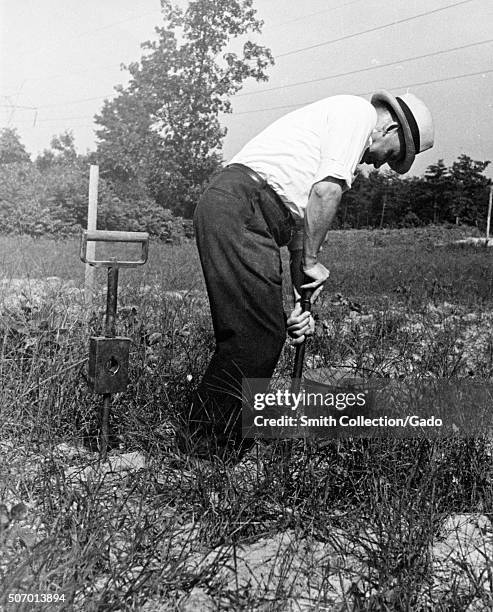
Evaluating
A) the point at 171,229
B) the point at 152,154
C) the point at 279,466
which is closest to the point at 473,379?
the point at 279,466

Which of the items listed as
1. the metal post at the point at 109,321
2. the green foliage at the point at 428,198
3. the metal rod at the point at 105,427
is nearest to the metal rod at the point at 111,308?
the metal post at the point at 109,321

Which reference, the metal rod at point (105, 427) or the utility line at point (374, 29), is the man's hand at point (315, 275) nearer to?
the metal rod at point (105, 427)

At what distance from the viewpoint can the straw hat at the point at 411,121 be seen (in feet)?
9.35

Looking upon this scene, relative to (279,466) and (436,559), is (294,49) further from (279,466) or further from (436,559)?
(436,559)

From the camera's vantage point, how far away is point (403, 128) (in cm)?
286

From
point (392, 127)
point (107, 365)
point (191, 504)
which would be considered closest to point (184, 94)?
point (392, 127)

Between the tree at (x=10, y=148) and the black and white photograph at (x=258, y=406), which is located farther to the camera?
the tree at (x=10, y=148)

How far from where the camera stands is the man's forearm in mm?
2609

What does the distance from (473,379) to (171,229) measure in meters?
7.65

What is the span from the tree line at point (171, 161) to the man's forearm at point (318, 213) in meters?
1.39

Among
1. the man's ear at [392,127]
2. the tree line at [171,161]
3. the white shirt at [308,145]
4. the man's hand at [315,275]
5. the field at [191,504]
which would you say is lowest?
the field at [191,504]

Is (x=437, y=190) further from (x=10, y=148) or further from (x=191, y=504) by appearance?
(x=191, y=504)

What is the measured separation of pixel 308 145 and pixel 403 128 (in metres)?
0.41

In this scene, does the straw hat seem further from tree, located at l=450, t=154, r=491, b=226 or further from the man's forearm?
tree, located at l=450, t=154, r=491, b=226
